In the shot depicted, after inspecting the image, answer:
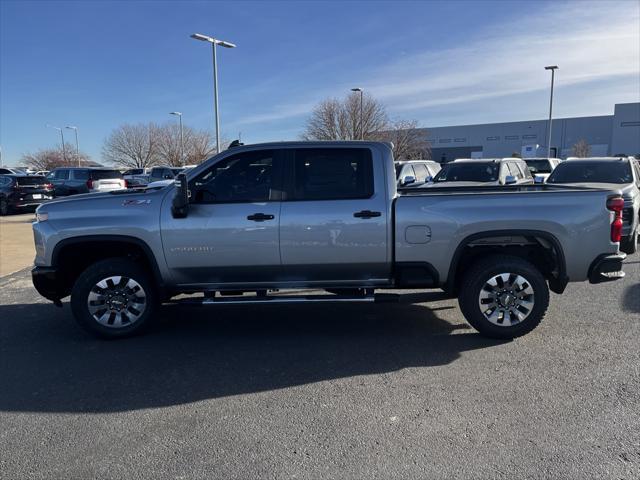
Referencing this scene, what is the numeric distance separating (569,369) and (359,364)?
1.84 meters

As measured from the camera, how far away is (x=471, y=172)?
12805mm

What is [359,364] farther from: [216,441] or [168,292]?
[168,292]

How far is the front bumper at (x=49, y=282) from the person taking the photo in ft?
17.1

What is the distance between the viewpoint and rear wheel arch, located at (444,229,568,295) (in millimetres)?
4977

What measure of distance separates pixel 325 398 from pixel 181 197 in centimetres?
247

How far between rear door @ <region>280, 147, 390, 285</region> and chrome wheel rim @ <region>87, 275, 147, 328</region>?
5.23 feet

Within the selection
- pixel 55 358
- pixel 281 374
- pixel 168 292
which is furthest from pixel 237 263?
pixel 55 358

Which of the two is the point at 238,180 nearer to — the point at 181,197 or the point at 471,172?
the point at 181,197

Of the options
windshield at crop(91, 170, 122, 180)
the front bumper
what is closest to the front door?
the front bumper

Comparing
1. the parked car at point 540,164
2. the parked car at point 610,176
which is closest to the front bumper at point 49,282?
the parked car at point 610,176

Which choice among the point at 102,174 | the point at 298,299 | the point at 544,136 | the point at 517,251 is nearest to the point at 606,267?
the point at 517,251

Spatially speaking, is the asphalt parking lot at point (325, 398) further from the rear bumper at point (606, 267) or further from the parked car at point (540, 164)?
the parked car at point (540, 164)

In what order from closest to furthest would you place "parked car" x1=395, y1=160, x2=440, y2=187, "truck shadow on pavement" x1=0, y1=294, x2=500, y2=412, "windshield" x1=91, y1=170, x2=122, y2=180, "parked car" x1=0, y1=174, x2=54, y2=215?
1. "truck shadow on pavement" x1=0, y1=294, x2=500, y2=412
2. "parked car" x1=395, y1=160, x2=440, y2=187
3. "parked car" x1=0, y1=174, x2=54, y2=215
4. "windshield" x1=91, y1=170, x2=122, y2=180

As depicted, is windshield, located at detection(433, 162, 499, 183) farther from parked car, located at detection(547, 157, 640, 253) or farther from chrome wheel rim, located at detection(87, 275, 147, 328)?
chrome wheel rim, located at detection(87, 275, 147, 328)
